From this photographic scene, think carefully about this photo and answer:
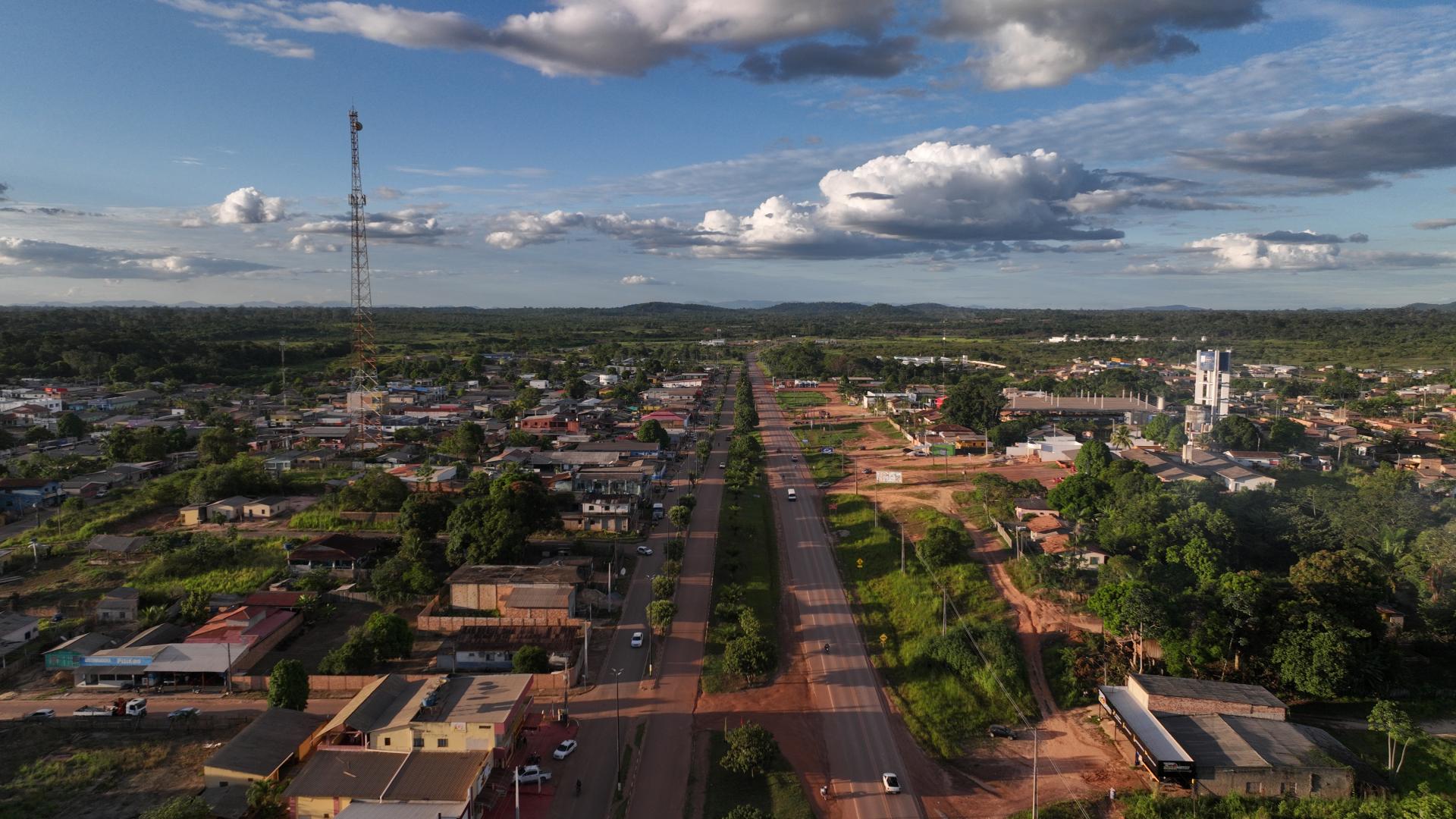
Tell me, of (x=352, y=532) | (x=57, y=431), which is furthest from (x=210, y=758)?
(x=57, y=431)

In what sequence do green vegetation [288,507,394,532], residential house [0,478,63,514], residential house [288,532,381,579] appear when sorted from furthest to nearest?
residential house [0,478,63,514] < green vegetation [288,507,394,532] < residential house [288,532,381,579]

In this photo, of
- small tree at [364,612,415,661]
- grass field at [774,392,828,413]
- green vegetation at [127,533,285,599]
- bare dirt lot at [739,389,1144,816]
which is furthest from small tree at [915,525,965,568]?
grass field at [774,392,828,413]

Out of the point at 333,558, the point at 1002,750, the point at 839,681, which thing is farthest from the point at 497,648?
the point at 1002,750

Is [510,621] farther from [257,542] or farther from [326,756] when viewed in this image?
[257,542]

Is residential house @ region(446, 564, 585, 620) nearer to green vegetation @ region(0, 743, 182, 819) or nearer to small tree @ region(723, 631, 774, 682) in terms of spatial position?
small tree @ region(723, 631, 774, 682)

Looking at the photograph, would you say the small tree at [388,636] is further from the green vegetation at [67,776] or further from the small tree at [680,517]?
the small tree at [680,517]

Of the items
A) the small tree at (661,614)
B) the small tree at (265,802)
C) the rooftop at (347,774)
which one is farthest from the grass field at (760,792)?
the small tree at (265,802)
